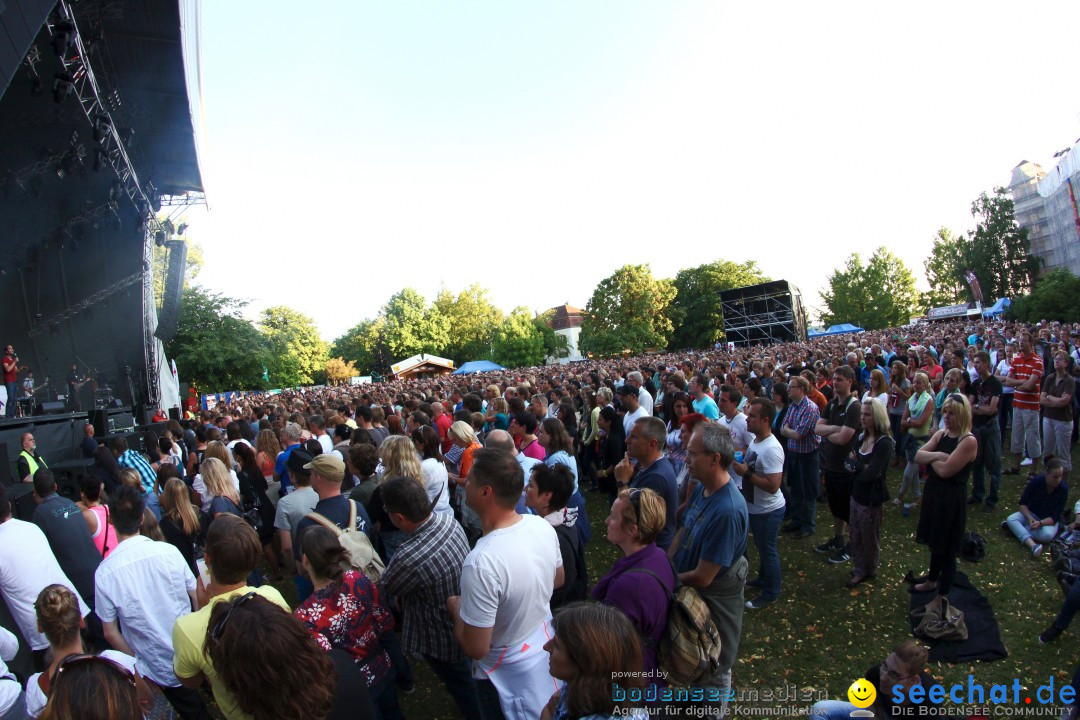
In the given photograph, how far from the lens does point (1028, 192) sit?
56531 millimetres

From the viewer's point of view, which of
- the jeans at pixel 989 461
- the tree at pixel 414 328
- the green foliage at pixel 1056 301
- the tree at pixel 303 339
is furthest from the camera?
the tree at pixel 303 339

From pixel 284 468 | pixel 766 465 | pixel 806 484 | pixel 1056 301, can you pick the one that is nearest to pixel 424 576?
pixel 766 465

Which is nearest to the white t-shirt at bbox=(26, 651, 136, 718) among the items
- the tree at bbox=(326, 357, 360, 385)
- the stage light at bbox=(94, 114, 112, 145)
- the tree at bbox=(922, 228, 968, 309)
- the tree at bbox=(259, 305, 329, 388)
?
the stage light at bbox=(94, 114, 112, 145)

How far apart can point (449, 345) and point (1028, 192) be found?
6120cm

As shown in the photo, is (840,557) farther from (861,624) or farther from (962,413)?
(962,413)

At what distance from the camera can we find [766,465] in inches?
179

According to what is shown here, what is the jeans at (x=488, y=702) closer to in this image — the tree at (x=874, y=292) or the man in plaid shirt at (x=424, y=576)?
the man in plaid shirt at (x=424, y=576)

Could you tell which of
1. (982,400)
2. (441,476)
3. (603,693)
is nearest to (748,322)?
(982,400)

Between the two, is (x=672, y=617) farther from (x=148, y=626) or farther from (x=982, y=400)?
(x=982, y=400)

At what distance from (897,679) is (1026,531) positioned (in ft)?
13.0

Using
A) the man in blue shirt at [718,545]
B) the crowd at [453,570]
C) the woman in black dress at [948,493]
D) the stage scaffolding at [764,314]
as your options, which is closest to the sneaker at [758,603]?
the crowd at [453,570]

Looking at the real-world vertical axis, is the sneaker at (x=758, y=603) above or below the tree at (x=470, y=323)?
below

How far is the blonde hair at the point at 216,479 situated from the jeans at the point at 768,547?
442 centimetres

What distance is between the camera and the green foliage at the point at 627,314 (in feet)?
151
